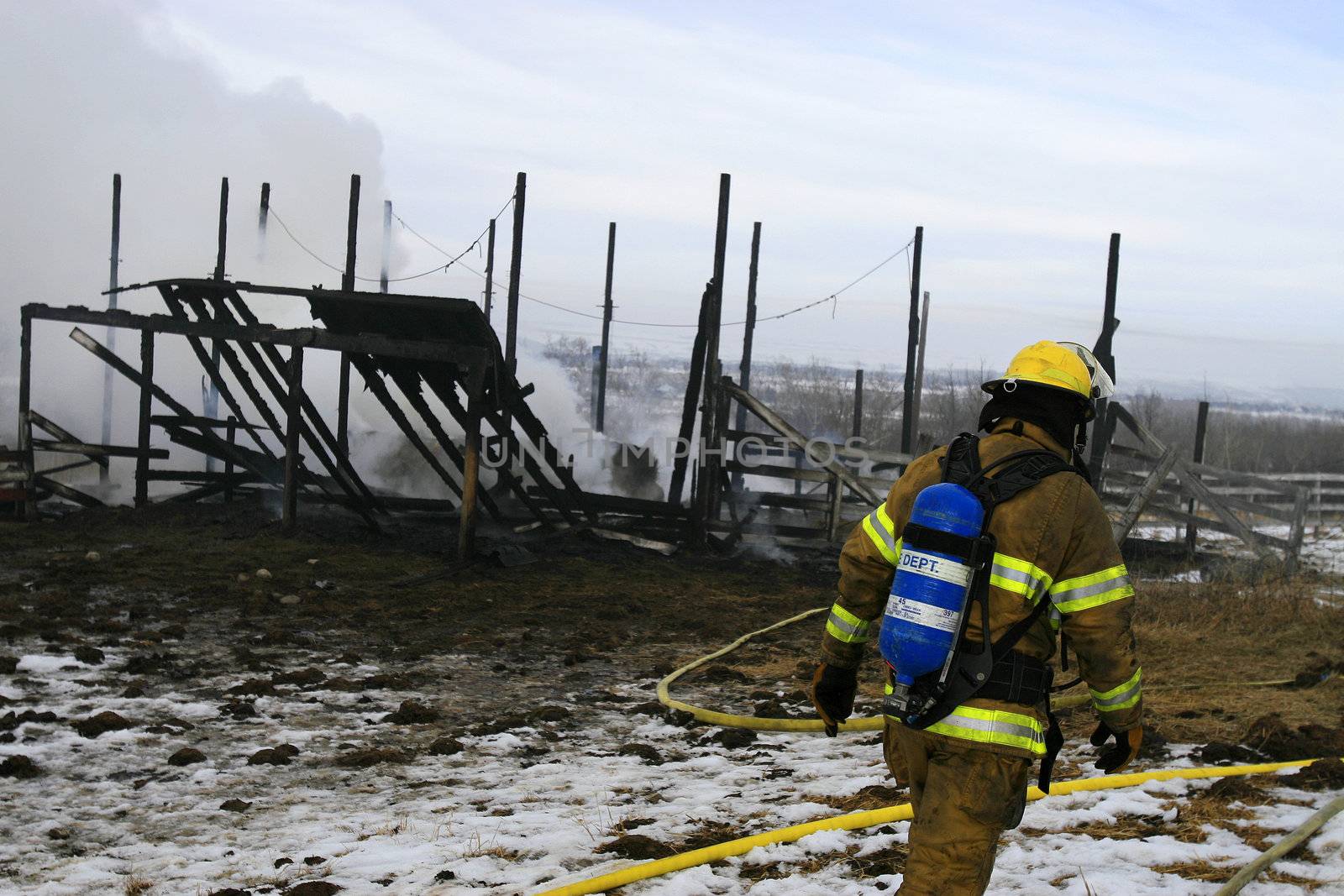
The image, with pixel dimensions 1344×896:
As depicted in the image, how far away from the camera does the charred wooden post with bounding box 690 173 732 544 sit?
15023 mm

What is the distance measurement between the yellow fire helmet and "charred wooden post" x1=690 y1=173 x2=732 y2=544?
11.4 m

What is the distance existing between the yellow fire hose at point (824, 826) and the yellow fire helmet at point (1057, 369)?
82.8 inches

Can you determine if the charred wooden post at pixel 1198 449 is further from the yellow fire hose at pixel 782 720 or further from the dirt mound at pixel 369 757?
the dirt mound at pixel 369 757

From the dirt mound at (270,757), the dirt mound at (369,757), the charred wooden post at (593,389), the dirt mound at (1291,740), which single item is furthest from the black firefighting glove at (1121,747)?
the charred wooden post at (593,389)

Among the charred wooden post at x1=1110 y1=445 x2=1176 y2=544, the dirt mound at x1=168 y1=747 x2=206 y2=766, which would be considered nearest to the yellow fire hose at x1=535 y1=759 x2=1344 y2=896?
the dirt mound at x1=168 y1=747 x2=206 y2=766

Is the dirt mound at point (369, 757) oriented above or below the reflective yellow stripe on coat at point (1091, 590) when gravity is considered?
below

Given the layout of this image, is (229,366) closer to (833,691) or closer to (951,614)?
(833,691)

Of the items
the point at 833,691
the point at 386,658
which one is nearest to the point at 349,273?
the point at 386,658

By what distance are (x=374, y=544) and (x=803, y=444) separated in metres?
5.45

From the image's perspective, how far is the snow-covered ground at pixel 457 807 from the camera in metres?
4.37

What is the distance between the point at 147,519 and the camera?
15398mm

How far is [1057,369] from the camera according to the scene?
3445 mm

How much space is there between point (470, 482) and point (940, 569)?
10.1 m

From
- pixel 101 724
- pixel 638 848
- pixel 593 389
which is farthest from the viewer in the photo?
pixel 593 389
